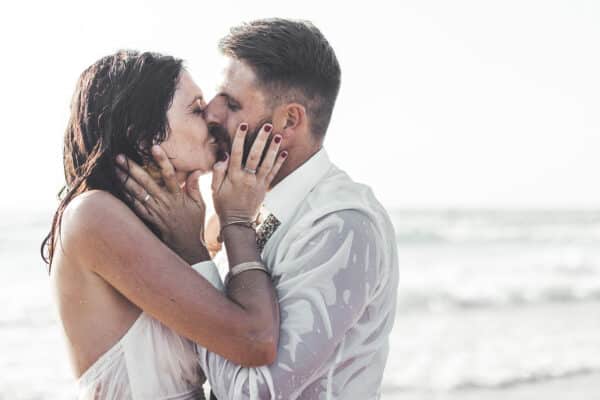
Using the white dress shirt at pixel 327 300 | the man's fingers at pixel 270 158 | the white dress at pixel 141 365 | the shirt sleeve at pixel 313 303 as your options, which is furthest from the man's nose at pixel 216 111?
the white dress at pixel 141 365

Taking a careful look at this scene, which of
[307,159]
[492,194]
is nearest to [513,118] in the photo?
[492,194]

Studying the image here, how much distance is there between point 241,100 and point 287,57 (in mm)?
215

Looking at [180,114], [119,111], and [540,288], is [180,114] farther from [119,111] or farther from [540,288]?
[540,288]

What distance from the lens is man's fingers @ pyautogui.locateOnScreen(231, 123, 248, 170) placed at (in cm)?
294

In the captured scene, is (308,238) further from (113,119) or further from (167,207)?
(113,119)

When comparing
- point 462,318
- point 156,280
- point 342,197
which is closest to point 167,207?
point 156,280

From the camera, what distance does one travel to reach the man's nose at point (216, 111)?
10.0 ft

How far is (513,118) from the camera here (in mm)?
34094

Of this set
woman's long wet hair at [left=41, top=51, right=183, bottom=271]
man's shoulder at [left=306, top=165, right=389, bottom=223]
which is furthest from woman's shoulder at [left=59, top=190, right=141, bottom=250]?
man's shoulder at [left=306, top=165, right=389, bottom=223]

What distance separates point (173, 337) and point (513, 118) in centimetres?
3260

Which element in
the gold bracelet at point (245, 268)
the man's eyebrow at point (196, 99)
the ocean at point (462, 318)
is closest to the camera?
the gold bracelet at point (245, 268)

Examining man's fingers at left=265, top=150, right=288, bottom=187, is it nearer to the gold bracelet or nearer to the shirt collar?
the shirt collar

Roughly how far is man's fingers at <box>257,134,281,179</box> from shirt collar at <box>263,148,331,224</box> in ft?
0.25

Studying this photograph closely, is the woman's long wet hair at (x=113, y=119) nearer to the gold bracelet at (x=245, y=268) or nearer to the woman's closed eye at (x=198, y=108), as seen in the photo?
the woman's closed eye at (x=198, y=108)
